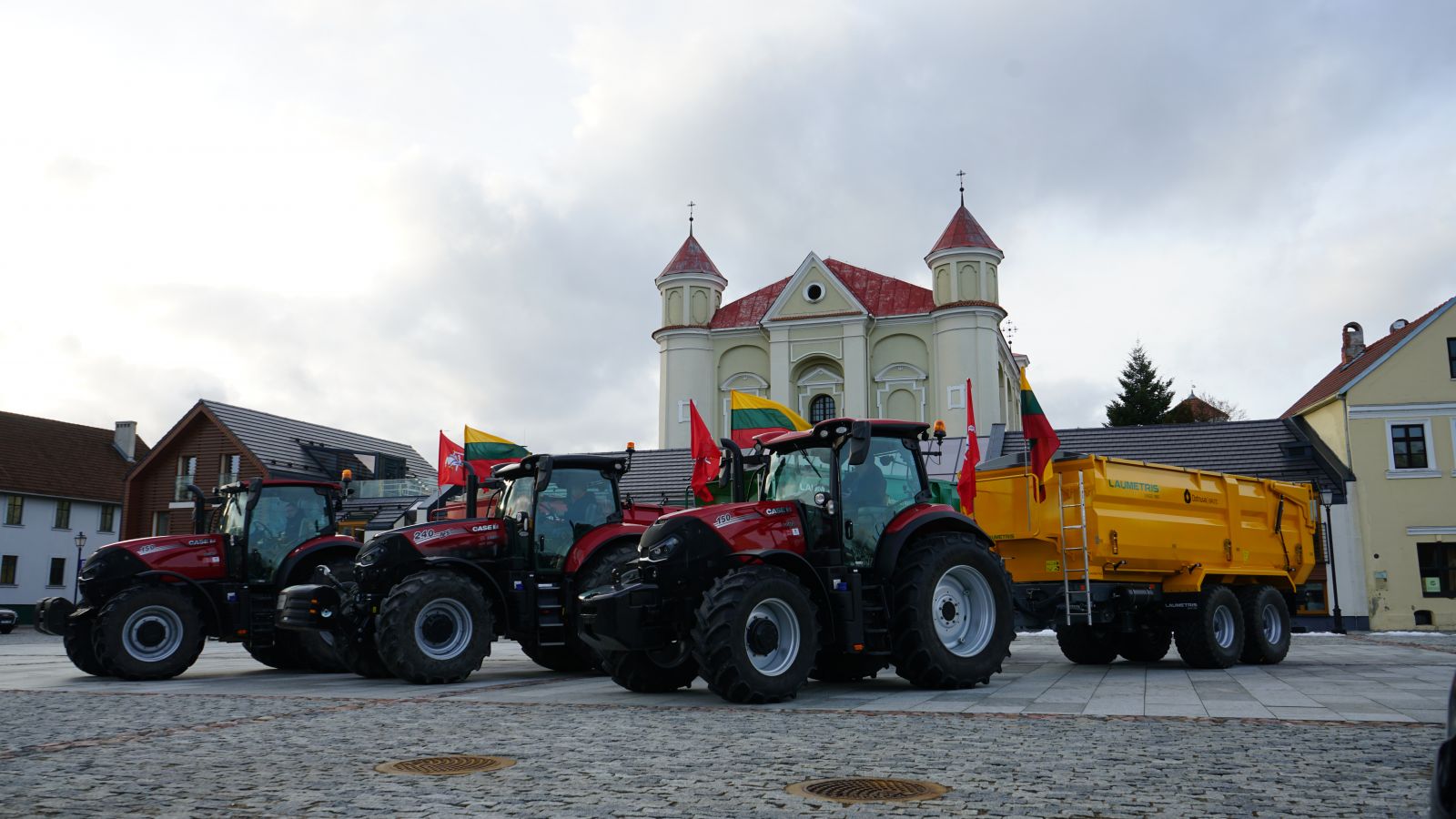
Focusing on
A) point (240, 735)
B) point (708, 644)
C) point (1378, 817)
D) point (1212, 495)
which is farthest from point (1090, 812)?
point (1212, 495)

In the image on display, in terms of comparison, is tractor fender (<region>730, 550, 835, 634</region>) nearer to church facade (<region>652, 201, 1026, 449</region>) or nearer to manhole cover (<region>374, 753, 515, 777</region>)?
manhole cover (<region>374, 753, 515, 777</region>)

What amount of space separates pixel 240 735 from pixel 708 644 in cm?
343

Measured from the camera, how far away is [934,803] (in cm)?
492

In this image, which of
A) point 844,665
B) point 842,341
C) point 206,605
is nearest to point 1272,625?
point 844,665

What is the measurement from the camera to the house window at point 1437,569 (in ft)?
95.9

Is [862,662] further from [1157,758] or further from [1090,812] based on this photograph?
[1090,812]

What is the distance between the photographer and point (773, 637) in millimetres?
9375

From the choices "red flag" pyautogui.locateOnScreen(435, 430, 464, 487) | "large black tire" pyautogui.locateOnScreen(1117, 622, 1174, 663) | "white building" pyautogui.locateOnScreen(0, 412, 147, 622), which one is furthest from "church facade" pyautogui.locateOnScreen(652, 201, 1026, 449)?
"large black tire" pyautogui.locateOnScreen(1117, 622, 1174, 663)

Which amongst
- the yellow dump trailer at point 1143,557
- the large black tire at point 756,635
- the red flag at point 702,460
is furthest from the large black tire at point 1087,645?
the red flag at point 702,460

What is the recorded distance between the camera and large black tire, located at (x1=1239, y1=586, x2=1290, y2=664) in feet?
46.2

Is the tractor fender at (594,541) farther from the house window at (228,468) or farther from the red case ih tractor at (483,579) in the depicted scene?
the house window at (228,468)

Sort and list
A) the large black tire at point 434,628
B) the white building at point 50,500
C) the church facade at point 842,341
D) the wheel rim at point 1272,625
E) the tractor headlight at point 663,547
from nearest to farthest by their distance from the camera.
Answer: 1. the tractor headlight at point 663,547
2. the large black tire at point 434,628
3. the wheel rim at point 1272,625
4. the white building at point 50,500
5. the church facade at point 842,341

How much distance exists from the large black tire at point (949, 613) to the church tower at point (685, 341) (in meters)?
39.1

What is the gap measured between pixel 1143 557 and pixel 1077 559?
993 mm
